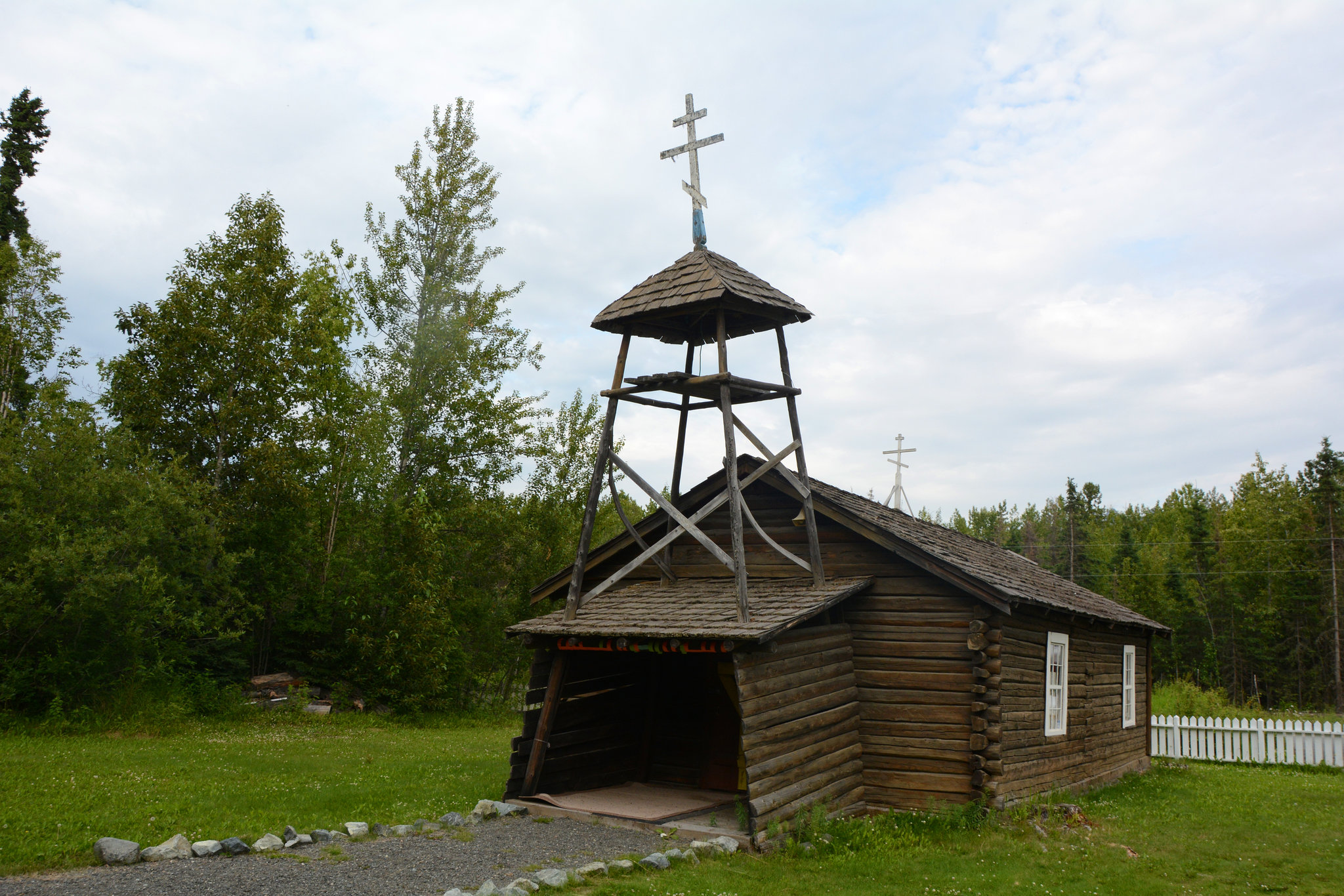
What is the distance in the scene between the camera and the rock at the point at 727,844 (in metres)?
9.52

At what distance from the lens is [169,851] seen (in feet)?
27.3

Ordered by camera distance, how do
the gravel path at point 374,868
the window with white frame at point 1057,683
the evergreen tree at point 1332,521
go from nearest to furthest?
the gravel path at point 374,868
the window with white frame at point 1057,683
the evergreen tree at point 1332,521

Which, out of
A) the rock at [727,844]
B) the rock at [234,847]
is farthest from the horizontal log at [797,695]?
the rock at [234,847]

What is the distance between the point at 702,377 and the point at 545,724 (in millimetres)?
5160

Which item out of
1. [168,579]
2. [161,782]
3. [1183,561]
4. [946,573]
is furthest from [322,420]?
[1183,561]

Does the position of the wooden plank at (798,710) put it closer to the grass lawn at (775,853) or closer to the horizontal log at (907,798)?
the horizontal log at (907,798)

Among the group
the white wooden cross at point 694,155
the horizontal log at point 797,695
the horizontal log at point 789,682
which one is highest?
the white wooden cross at point 694,155

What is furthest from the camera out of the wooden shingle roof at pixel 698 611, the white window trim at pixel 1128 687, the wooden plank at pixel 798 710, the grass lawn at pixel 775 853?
the white window trim at pixel 1128 687

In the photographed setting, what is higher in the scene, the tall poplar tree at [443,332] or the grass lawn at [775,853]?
the tall poplar tree at [443,332]

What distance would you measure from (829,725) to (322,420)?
16.0 m

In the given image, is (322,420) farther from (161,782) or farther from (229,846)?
(229,846)

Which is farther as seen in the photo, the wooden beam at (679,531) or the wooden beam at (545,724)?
the wooden beam at (545,724)

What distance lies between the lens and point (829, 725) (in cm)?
1145

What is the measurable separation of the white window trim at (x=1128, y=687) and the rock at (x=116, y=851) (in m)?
16.5
